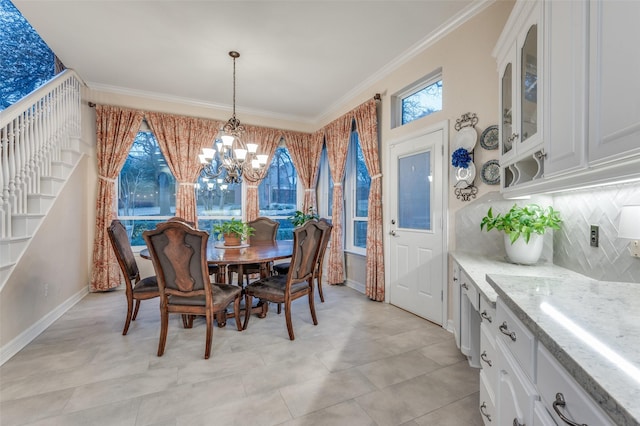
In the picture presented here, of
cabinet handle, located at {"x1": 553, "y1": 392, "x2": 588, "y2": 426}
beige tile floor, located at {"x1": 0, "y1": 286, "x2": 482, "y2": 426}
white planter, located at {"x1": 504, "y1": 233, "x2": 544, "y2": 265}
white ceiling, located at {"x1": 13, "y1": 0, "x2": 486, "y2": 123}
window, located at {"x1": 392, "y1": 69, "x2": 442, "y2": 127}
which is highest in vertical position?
white ceiling, located at {"x1": 13, "y1": 0, "x2": 486, "y2": 123}

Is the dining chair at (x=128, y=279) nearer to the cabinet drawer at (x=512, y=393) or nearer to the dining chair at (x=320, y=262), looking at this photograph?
the dining chair at (x=320, y=262)

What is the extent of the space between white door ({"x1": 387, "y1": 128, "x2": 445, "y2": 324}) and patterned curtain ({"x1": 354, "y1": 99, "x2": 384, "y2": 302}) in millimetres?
153

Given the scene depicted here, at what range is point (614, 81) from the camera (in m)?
0.96

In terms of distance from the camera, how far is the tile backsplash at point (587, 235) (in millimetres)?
1349

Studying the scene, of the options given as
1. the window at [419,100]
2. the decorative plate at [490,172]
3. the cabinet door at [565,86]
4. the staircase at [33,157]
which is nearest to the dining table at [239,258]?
the staircase at [33,157]

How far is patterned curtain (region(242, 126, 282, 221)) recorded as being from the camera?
16.4ft

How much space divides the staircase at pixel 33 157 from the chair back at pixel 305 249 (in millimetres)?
2310

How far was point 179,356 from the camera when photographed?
2.30 metres

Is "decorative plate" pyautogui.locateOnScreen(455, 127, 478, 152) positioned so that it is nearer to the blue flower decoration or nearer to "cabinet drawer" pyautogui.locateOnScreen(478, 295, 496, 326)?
the blue flower decoration

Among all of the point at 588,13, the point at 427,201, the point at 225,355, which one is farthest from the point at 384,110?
the point at 225,355

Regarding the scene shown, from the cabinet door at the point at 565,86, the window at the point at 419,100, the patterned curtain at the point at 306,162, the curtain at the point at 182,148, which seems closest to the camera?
the cabinet door at the point at 565,86

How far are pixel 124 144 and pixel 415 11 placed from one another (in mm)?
4203

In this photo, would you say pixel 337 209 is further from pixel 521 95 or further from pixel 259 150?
pixel 521 95

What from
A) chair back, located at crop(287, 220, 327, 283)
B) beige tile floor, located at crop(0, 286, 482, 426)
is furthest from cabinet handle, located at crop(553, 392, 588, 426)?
chair back, located at crop(287, 220, 327, 283)
